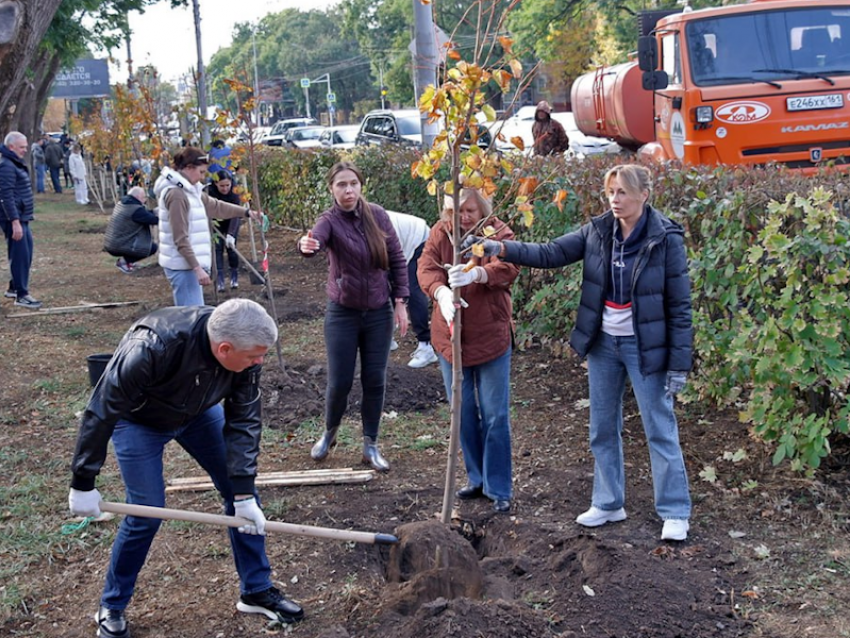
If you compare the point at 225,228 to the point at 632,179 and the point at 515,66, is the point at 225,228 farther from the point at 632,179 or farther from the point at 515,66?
the point at 515,66

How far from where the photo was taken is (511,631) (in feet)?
11.9

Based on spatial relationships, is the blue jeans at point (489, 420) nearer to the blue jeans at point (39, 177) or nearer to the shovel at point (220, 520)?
the shovel at point (220, 520)

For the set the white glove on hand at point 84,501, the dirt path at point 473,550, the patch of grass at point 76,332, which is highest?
the white glove on hand at point 84,501

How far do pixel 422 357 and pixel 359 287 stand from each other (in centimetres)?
278

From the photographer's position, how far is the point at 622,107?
1387 centimetres

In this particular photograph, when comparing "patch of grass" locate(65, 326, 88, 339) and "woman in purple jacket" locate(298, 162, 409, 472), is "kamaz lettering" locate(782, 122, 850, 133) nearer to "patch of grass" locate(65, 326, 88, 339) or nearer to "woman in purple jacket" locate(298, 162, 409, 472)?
"woman in purple jacket" locate(298, 162, 409, 472)

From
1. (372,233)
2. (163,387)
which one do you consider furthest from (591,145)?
(163,387)

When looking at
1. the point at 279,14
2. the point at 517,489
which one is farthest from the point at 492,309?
the point at 279,14

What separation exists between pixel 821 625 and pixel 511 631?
1244 millimetres

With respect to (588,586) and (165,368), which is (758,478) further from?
(165,368)

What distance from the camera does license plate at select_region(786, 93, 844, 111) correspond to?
9.36m

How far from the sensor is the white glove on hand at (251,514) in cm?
377

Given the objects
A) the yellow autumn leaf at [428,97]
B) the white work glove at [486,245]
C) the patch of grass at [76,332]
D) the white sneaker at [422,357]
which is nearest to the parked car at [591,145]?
the white sneaker at [422,357]

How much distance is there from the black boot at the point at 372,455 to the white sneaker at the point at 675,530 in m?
1.87
